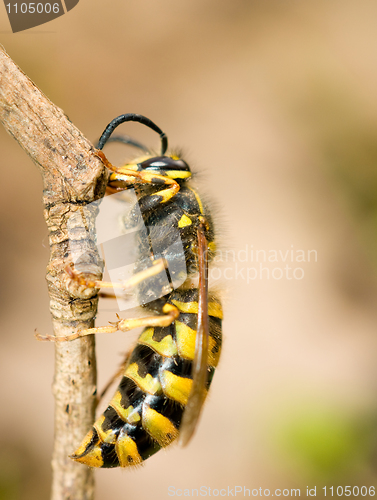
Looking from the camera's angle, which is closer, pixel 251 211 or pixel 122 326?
pixel 122 326

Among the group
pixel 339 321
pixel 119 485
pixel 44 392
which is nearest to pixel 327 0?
pixel 339 321
